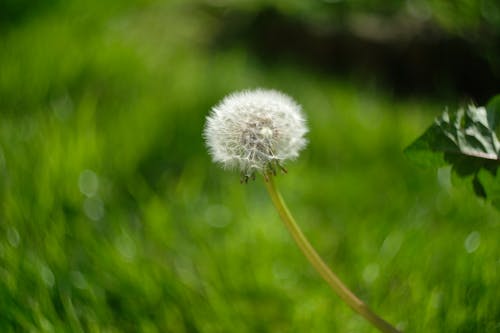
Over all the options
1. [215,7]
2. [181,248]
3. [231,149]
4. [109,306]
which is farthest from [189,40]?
[231,149]

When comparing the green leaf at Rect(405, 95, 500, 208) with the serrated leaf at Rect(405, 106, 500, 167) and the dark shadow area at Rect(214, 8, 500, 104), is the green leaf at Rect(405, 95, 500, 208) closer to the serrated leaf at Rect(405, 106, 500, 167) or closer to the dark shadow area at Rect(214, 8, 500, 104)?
the serrated leaf at Rect(405, 106, 500, 167)

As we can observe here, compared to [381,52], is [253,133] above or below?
above

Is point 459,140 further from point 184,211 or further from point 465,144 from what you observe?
point 184,211

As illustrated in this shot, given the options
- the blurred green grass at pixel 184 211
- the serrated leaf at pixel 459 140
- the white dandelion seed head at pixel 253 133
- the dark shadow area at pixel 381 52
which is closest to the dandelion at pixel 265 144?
the white dandelion seed head at pixel 253 133

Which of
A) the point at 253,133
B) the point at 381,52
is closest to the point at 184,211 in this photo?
the point at 253,133

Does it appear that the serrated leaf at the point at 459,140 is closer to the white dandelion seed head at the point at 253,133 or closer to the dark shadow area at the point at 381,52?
the white dandelion seed head at the point at 253,133

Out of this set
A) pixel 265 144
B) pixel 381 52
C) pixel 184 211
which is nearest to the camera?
pixel 265 144

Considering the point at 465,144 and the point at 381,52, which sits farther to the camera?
the point at 381,52
